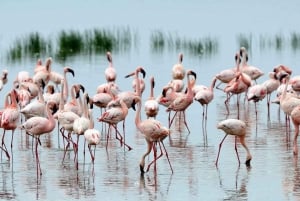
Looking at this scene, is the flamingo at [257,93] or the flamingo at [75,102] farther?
the flamingo at [257,93]

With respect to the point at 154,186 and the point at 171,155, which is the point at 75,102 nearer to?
the point at 171,155

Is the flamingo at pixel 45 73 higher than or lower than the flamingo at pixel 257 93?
higher

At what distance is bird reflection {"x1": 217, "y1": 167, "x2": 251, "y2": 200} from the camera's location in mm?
11852

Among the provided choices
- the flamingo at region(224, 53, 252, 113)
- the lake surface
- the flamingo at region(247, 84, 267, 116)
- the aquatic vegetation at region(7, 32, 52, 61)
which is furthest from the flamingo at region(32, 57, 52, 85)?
the aquatic vegetation at region(7, 32, 52, 61)

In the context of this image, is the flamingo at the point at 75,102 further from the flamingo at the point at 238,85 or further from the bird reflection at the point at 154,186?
the flamingo at the point at 238,85

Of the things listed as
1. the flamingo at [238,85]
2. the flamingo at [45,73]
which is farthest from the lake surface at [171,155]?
the flamingo at [45,73]

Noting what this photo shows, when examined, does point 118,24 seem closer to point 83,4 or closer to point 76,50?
point 76,50

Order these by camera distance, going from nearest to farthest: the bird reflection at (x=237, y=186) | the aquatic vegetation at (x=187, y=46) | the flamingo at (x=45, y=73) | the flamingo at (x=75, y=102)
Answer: the bird reflection at (x=237, y=186) < the flamingo at (x=75, y=102) < the flamingo at (x=45, y=73) < the aquatic vegetation at (x=187, y=46)

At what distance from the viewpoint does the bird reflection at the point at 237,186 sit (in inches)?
467

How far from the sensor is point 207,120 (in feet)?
60.5

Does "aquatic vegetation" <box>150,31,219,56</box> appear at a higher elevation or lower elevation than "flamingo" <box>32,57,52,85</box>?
higher

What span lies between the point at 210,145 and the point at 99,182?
3.21 metres

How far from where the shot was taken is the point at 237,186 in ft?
40.7

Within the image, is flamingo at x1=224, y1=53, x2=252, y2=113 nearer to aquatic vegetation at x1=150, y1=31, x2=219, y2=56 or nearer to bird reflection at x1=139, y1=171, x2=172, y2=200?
bird reflection at x1=139, y1=171, x2=172, y2=200
